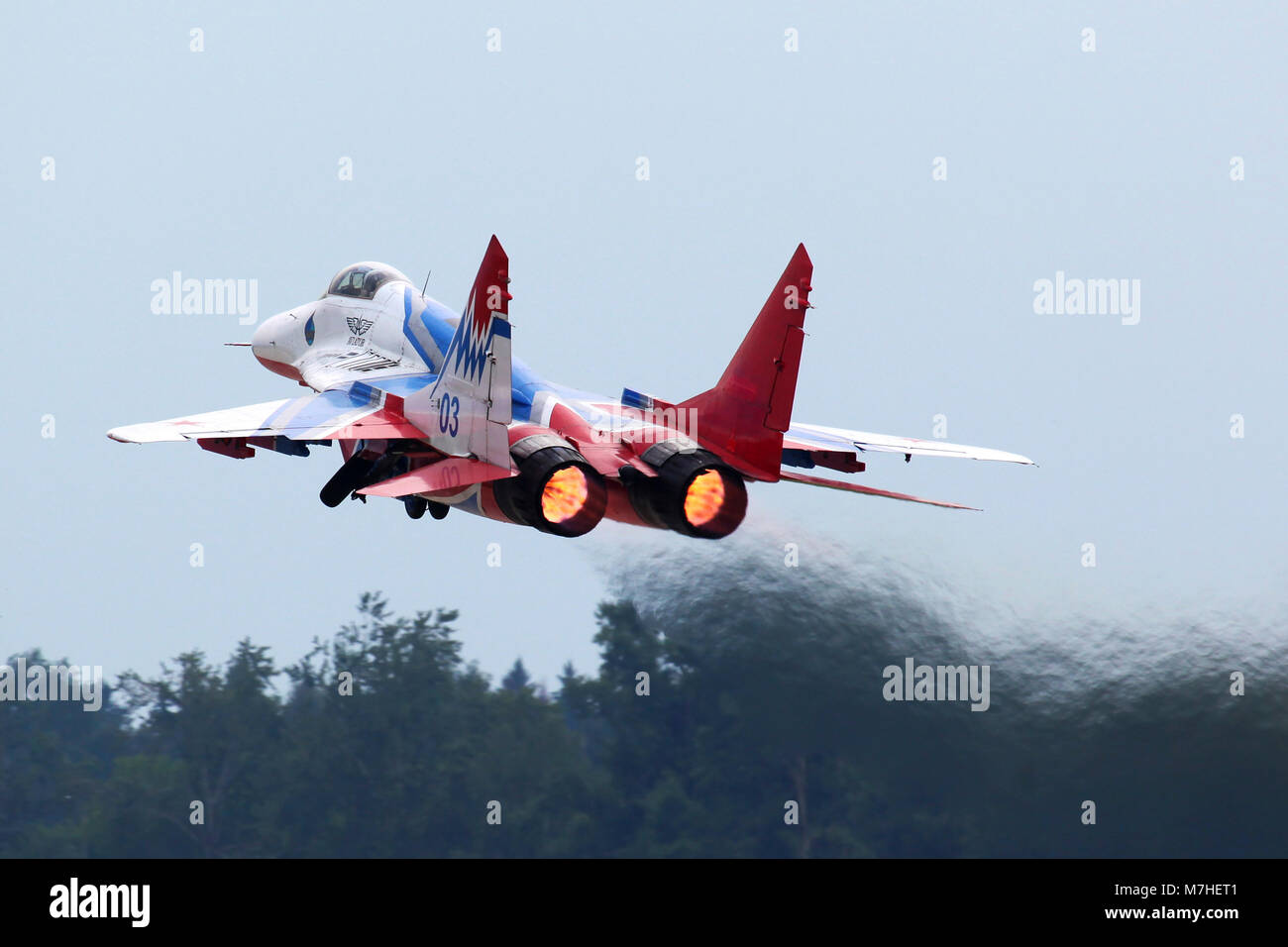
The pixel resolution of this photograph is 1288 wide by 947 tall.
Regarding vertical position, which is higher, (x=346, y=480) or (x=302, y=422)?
(x=302, y=422)

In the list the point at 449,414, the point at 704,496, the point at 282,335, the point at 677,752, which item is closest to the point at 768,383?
the point at 704,496

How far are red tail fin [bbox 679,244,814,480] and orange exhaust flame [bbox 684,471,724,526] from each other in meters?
0.55

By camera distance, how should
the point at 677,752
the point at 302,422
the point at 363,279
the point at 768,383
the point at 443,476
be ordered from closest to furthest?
the point at 443,476
the point at 768,383
the point at 302,422
the point at 363,279
the point at 677,752

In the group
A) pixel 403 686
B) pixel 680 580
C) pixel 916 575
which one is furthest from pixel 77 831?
pixel 916 575

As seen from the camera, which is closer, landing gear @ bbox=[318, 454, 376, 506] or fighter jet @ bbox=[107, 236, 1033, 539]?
fighter jet @ bbox=[107, 236, 1033, 539]

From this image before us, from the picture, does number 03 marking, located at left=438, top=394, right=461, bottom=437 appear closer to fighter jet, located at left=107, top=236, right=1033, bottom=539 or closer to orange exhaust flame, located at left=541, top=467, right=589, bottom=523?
fighter jet, located at left=107, top=236, right=1033, bottom=539

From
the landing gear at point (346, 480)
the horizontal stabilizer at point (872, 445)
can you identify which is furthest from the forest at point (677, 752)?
the landing gear at point (346, 480)

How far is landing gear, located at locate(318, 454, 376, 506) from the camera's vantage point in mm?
25297

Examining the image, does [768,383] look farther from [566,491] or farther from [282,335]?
[282,335]

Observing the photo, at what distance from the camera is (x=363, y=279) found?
28562mm

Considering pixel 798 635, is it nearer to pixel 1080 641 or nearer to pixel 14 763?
pixel 1080 641

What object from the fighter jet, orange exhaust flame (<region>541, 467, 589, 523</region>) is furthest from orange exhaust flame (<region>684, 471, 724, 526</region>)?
orange exhaust flame (<region>541, 467, 589, 523</region>)

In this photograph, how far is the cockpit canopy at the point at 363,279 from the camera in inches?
1117

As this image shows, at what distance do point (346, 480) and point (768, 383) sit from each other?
224 inches
